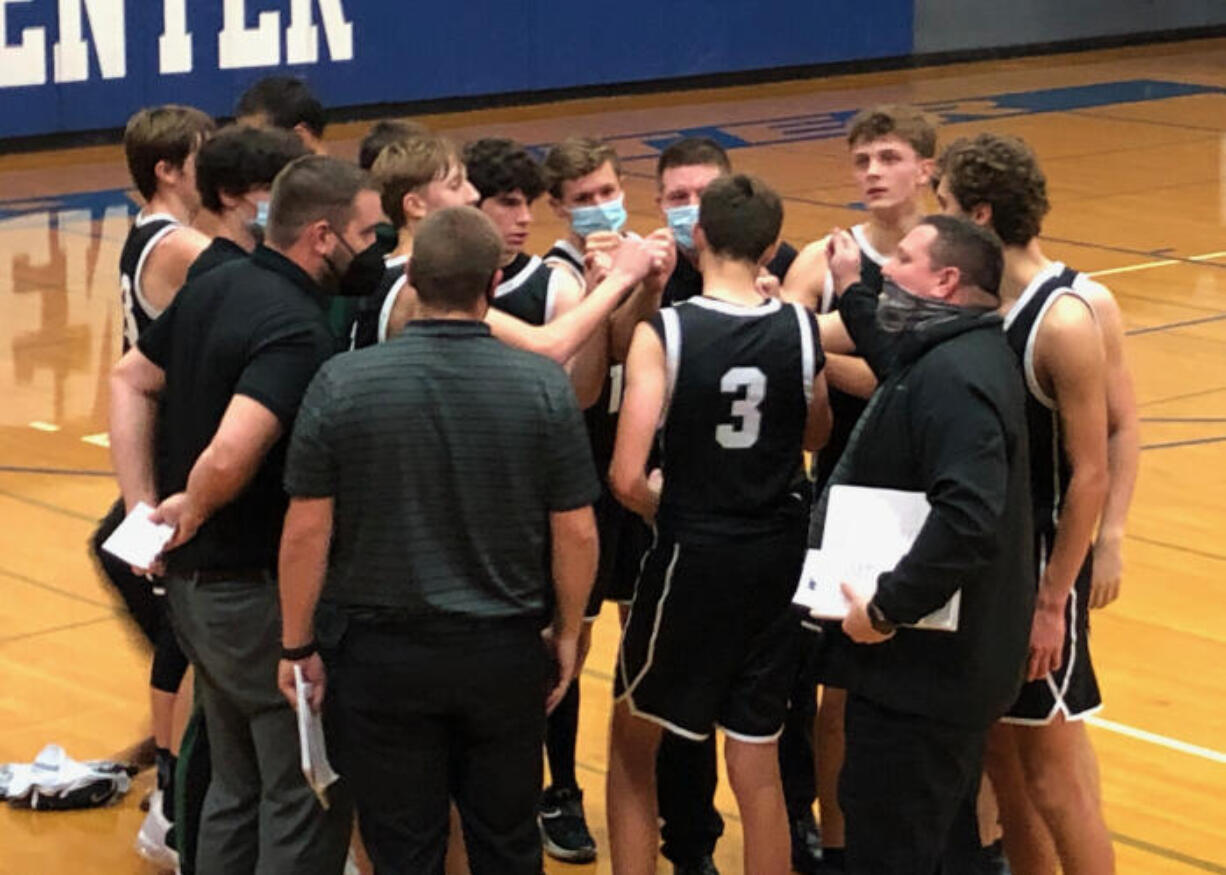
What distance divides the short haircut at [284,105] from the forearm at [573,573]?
273 centimetres

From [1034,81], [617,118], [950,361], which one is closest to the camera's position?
[950,361]

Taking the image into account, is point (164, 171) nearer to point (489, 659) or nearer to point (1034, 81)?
point (489, 659)

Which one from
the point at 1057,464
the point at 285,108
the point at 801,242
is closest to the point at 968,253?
the point at 1057,464

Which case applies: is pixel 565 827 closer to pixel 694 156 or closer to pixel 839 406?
pixel 839 406

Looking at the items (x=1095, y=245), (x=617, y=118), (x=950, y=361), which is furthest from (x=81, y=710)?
(x=617, y=118)

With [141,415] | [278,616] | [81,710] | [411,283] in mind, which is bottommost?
[81,710]

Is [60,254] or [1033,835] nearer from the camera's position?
[1033,835]

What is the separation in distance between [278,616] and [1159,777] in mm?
2847

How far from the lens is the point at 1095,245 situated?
14.7 metres

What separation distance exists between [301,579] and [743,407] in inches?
42.4

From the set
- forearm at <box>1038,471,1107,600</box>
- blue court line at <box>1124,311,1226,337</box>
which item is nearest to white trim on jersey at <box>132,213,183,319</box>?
forearm at <box>1038,471,1107,600</box>

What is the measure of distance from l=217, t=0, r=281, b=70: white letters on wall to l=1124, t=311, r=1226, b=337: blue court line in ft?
28.2

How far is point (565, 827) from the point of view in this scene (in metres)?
5.98

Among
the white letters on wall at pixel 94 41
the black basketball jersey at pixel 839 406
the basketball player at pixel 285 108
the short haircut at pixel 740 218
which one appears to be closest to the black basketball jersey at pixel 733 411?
the short haircut at pixel 740 218
